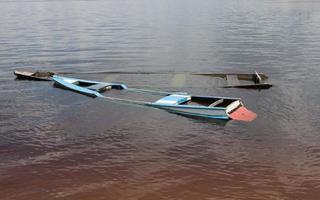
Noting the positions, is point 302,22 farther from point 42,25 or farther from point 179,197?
point 179,197

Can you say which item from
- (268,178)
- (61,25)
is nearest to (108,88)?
(268,178)

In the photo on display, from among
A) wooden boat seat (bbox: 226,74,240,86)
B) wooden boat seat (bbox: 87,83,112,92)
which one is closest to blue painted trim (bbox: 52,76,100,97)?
wooden boat seat (bbox: 87,83,112,92)

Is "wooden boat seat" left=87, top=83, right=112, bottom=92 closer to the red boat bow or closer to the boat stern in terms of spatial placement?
the boat stern

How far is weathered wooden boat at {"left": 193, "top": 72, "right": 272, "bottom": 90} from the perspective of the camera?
102 feet

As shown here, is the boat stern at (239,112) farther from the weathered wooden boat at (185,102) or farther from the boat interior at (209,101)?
the boat interior at (209,101)

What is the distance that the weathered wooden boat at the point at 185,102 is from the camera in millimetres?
24609

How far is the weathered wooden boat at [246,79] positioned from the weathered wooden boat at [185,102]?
17.7 feet

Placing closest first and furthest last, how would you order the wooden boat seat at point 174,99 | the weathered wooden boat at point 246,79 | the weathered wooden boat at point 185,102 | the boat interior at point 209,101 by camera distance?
1. the weathered wooden boat at point 185,102
2. the boat interior at point 209,101
3. the wooden boat seat at point 174,99
4. the weathered wooden boat at point 246,79

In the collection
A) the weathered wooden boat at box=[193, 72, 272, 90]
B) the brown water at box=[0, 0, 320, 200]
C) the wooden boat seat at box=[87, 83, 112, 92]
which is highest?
the weathered wooden boat at box=[193, 72, 272, 90]

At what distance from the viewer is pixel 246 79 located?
3425 cm

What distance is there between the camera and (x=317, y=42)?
53.5m

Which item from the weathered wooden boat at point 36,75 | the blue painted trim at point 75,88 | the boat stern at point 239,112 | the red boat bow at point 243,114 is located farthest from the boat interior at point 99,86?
the red boat bow at point 243,114

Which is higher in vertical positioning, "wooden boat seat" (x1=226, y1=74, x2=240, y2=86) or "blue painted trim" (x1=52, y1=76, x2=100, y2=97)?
"wooden boat seat" (x1=226, y1=74, x2=240, y2=86)

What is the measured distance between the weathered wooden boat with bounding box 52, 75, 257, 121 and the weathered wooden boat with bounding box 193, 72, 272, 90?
17.7ft
